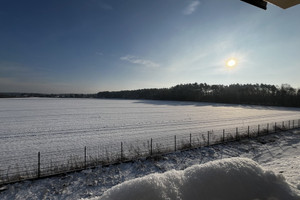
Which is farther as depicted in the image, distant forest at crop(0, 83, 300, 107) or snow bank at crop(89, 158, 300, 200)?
distant forest at crop(0, 83, 300, 107)

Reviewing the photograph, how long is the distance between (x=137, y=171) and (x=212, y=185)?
7777 mm

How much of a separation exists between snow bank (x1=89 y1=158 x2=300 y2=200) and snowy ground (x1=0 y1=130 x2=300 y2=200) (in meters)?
0.16

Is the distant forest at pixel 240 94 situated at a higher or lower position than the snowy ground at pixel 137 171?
higher

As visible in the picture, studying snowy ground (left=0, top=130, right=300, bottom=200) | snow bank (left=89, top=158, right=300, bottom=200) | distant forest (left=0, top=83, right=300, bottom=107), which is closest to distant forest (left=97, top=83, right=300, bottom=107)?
distant forest (left=0, top=83, right=300, bottom=107)

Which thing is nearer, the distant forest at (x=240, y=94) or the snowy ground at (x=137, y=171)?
the snowy ground at (x=137, y=171)

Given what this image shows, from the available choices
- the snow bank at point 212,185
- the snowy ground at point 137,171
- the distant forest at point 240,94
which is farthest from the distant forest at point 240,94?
the snow bank at point 212,185

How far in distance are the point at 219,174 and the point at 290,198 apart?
3.28 feet

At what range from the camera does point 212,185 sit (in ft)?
7.68

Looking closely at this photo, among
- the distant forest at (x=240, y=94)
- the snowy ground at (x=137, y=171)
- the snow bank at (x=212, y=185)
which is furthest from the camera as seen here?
the distant forest at (x=240, y=94)

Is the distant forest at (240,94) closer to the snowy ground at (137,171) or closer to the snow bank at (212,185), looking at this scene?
the snowy ground at (137,171)

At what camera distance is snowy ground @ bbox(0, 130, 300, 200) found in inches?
279

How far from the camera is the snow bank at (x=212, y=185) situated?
206 centimetres

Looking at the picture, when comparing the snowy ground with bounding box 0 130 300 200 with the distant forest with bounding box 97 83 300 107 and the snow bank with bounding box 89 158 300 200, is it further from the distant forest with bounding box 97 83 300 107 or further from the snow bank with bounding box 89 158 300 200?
the distant forest with bounding box 97 83 300 107

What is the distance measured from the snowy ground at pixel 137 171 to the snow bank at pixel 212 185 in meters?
0.16
